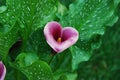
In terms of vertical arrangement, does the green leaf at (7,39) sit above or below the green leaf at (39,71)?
above

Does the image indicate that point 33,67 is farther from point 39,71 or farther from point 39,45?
point 39,45

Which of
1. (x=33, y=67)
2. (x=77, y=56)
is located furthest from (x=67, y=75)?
(x=33, y=67)

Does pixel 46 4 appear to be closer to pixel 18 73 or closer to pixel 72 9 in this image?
pixel 72 9

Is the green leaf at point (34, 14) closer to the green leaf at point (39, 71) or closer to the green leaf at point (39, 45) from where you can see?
the green leaf at point (39, 45)

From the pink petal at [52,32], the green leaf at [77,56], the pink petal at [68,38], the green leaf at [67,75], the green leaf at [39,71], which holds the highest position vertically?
the pink petal at [52,32]

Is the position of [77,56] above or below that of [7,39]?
below

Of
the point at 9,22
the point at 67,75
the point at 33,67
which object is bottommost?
the point at 67,75

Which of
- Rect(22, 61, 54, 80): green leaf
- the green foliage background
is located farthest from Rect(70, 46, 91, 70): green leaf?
Rect(22, 61, 54, 80): green leaf

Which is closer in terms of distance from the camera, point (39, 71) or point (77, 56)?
point (39, 71)

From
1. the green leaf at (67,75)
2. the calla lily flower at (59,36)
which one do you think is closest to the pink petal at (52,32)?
the calla lily flower at (59,36)
